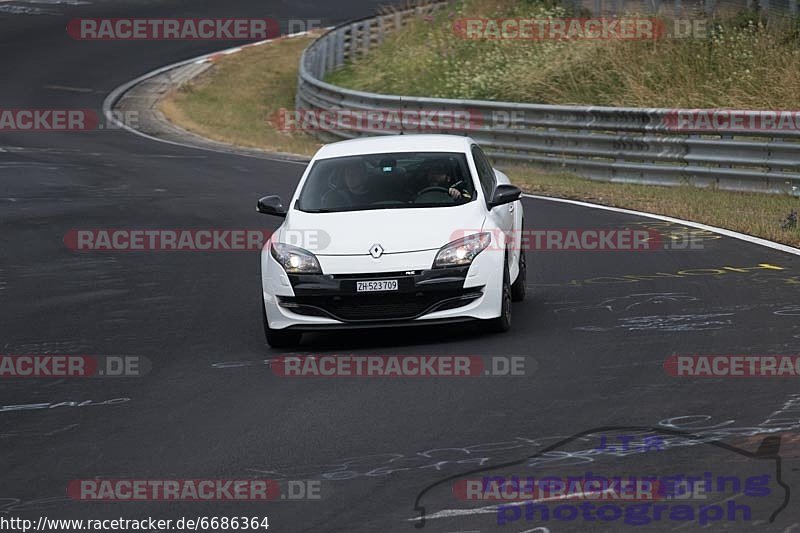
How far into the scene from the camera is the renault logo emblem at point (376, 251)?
10.1m

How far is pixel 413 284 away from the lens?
10078 millimetres

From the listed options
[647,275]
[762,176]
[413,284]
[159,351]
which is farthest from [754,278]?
[762,176]

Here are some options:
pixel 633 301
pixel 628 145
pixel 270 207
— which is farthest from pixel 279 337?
pixel 628 145

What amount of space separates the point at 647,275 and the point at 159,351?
4791 millimetres

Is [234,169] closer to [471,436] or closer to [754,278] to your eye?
[754,278]

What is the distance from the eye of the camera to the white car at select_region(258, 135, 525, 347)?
33.1ft

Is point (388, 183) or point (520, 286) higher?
point (388, 183)

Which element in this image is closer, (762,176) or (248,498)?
(248,498)

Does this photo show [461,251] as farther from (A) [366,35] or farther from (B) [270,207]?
(A) [366,35]

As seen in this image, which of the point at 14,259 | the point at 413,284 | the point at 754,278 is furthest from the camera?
the point at 14,259

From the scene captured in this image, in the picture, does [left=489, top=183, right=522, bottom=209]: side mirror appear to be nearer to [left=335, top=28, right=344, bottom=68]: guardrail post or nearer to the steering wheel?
the steering wheel

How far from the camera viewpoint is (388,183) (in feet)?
37.1

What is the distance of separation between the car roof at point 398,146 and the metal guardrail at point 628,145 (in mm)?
7595

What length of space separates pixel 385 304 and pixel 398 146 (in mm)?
2155
